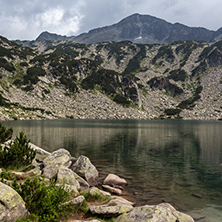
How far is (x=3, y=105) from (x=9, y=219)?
502 feet

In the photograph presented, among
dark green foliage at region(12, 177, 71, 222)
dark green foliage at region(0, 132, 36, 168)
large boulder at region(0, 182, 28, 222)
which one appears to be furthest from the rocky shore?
dark green foliage at region(0, 132, 36, 168)

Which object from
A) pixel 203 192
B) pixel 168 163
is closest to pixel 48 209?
pixel 203 192

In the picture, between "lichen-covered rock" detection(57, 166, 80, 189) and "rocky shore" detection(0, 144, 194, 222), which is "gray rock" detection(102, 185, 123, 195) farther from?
"lichen-covered rock" detection(57, 166, 80, 189)

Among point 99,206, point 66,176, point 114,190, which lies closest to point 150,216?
point 99,206

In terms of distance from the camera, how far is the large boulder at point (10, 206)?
251 inches

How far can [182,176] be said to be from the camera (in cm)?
2108

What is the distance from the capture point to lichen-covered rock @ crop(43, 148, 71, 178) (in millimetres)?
15972

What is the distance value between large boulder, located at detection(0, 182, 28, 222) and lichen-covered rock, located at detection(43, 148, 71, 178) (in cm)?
803

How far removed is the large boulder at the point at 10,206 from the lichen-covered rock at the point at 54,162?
803cm

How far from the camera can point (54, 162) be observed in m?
18.2

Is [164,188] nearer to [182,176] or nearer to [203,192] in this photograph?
[203,192]

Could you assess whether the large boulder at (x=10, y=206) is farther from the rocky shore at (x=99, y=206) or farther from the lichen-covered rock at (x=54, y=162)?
the lichen-covered rock at (x=54, y=162)

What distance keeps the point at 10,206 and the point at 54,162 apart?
11.9 metres

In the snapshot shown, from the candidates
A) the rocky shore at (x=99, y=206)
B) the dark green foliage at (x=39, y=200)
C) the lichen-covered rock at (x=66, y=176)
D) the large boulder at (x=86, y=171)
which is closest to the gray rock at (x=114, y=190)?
the rocky shore at (x=99, y=206)
